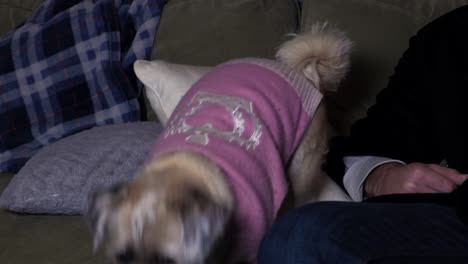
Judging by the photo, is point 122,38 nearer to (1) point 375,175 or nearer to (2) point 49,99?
(2) point 49,99

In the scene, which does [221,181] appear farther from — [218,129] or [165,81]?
[165,81]

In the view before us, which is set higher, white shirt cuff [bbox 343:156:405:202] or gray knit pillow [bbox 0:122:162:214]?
white shirt cuff [bbox 343:156:405:202]

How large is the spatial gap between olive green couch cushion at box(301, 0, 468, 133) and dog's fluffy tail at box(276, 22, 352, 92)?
0.47 feet

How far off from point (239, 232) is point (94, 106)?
34.4 inches

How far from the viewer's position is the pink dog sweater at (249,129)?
118cm

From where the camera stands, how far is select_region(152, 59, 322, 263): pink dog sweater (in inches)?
46.5

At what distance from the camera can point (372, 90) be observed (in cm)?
170

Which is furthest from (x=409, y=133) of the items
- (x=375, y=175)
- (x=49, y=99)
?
(x=49, y=99)

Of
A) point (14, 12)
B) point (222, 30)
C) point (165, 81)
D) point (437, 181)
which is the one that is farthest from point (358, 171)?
point (14, 12)

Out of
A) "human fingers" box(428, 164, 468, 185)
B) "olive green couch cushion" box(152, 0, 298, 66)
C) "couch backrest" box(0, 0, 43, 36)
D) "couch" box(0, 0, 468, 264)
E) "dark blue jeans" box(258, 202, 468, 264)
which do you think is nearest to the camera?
"dark blue jeans" box(258, 202, 468, 264)

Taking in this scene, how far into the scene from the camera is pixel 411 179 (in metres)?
1.23

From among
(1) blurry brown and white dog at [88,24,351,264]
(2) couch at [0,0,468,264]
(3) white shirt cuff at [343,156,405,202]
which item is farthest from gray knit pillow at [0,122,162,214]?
(3) white shirt cuff at [343,156,405,202]

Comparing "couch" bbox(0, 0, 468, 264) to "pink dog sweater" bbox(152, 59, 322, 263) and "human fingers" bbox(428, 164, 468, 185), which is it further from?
"human fingers" bbox(428, 164, 468, 185)

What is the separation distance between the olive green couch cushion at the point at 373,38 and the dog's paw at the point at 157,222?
2.65 feet
